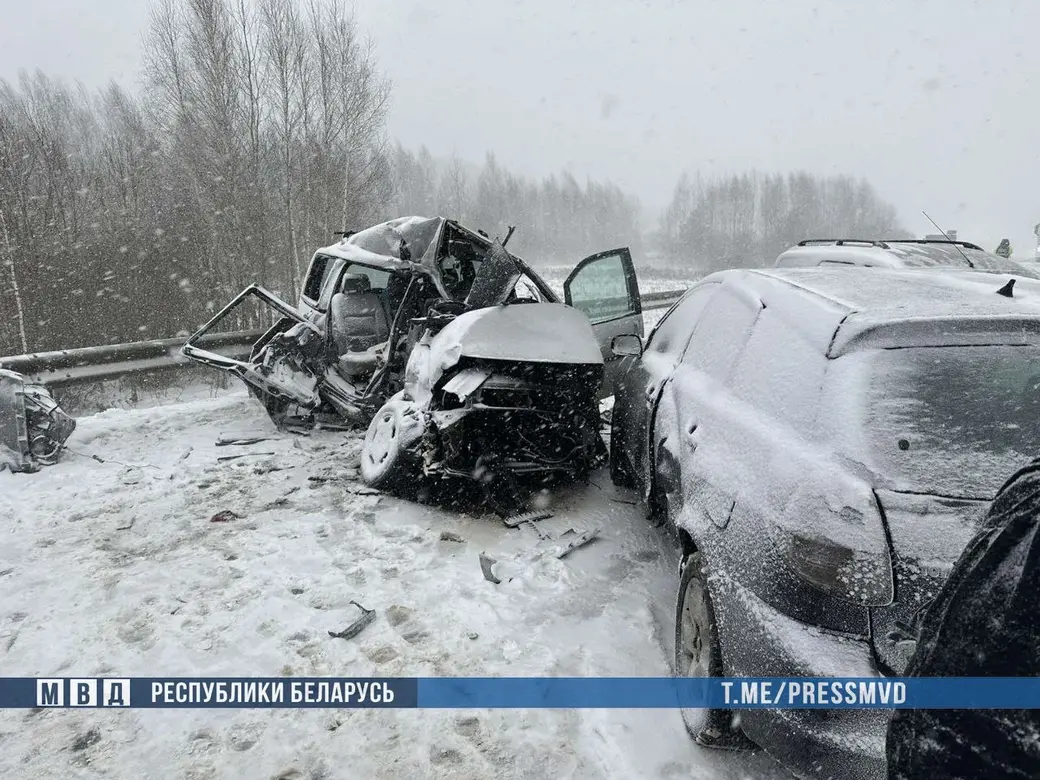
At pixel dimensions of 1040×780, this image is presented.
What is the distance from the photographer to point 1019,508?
3.19ft

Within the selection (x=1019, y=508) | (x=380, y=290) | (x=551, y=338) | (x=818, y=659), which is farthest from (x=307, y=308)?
(x=1019, y=508)

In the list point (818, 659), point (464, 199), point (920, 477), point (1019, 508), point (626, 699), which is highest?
point (464, 199)

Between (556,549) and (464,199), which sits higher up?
(464,199)

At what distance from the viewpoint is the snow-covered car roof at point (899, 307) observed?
2.05 m

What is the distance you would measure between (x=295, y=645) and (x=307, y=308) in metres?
4.50

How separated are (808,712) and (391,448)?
3359 millimetres

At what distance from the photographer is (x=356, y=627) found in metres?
3.22

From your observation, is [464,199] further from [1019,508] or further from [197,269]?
[1019,508]

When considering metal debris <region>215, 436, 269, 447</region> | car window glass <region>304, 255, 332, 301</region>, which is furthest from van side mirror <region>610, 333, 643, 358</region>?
car window glass <region>304, 255, 332, 301</region>

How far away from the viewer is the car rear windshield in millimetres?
1839

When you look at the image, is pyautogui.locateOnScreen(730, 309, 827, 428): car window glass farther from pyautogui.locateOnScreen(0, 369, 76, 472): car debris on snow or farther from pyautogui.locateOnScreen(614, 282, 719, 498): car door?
pyautogui.locateOnScreen(0, 369, 76, 472): car debris on snow

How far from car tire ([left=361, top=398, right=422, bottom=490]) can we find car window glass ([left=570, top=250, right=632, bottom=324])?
2.13m

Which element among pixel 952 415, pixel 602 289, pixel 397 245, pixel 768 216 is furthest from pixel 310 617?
pixel 768 216

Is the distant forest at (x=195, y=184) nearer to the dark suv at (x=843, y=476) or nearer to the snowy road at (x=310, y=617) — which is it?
the snowy road at (x=310, y=617)
